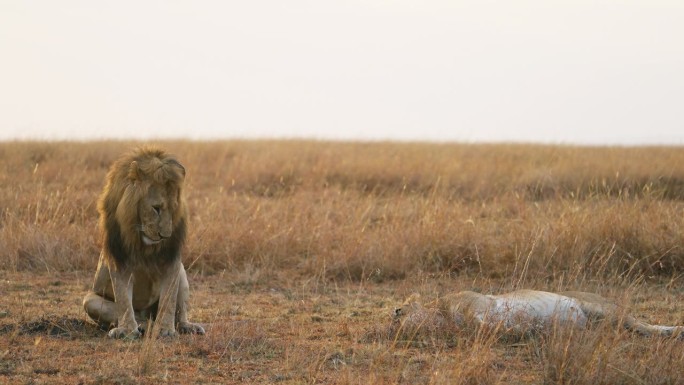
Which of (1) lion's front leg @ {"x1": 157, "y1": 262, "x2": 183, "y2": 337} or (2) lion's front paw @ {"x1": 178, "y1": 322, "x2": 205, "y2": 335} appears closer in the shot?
(1) lion's front leg @ {"x1": 157, "y1": 262, "x2": 183, "y2": 337}

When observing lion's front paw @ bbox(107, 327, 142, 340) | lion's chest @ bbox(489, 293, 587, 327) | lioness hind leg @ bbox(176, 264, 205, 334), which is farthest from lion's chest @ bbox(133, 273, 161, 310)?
lion's chest @ bbox(489, 293, 587, 327)

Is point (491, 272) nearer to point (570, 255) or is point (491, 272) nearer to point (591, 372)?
point (570, 255)

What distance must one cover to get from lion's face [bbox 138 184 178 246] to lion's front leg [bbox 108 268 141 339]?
13.3 inches

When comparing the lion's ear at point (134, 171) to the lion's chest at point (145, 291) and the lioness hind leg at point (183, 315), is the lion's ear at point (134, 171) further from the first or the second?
the lioness hind leg at point (183, 315)

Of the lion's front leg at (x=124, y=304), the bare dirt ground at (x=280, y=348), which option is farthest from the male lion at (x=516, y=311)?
the lion's front leg at (x=124, y=304)

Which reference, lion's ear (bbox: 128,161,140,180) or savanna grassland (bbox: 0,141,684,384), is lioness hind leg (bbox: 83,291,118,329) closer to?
savanna grassland (bbox: 0,141,684,384)

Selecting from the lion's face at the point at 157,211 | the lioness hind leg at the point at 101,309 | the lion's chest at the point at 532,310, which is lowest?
the lioness hind leg at the point at 101,309

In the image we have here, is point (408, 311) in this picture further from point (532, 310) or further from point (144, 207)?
point (144, 207)

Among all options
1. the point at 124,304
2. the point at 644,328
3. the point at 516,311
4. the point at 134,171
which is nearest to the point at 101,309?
the point at 124,304

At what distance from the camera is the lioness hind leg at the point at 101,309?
17.1 ft

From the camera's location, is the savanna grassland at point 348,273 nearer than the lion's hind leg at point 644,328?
Yes

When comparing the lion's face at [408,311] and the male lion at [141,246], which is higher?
the male lion at [141,246]

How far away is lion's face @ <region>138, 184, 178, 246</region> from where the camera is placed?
483 cm

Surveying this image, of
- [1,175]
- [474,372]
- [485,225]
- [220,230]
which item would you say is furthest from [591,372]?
[1,175]
